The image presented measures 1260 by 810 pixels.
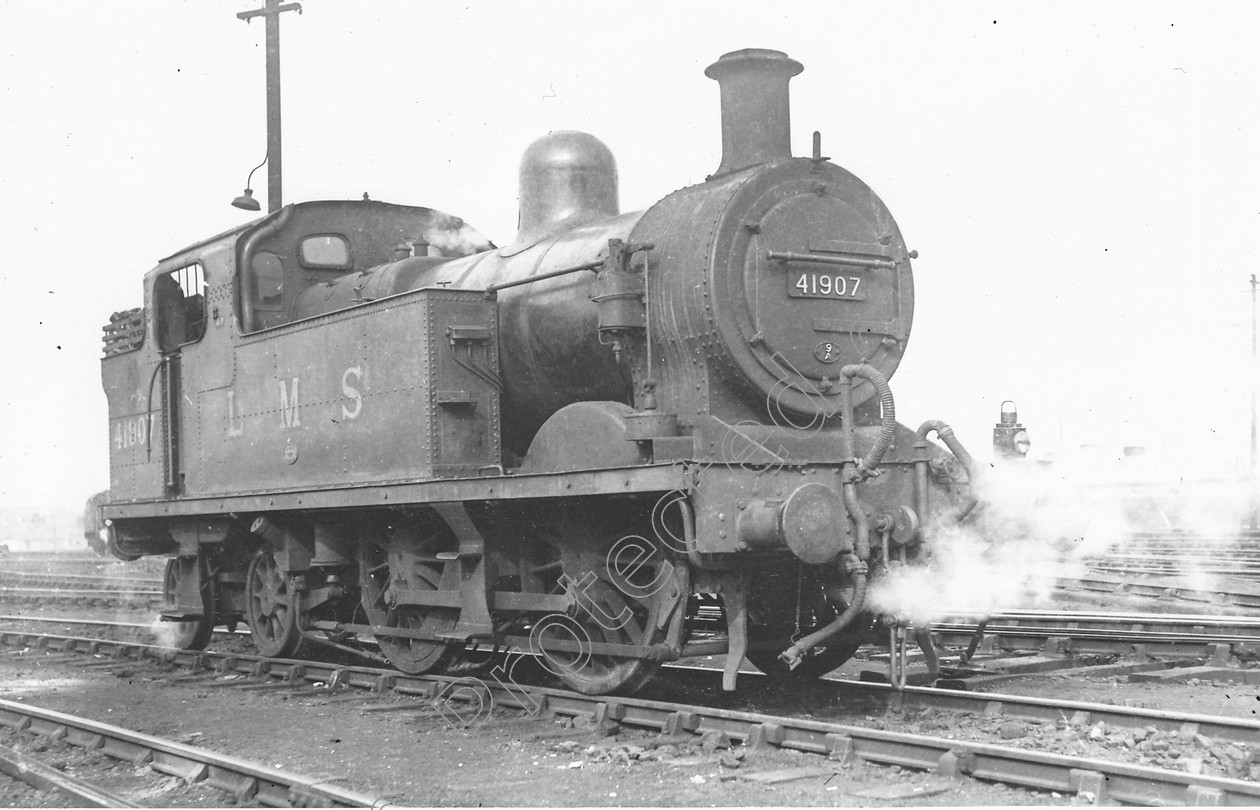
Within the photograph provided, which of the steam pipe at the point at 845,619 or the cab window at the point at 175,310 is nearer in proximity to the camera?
the steam pipe at the point at 845,619

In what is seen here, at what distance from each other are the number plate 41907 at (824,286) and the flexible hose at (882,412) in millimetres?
518

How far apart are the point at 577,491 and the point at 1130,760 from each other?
2.81 metres

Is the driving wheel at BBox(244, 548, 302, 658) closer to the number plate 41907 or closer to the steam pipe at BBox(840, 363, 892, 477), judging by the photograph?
the number plate 41907

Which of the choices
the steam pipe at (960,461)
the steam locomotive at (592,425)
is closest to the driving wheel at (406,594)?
the steam locomotive at (592,425)

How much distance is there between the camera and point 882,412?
6754mm

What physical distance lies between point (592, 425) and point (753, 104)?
194 centimetres

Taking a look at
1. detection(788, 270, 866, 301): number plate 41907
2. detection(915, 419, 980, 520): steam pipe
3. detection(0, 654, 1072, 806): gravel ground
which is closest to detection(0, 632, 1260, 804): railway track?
detection(0, 654, 1072, 806): gravel ground

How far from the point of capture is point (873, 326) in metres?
7.52

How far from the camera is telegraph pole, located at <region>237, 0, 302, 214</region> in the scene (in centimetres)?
1652

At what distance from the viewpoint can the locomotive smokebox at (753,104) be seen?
747 cm

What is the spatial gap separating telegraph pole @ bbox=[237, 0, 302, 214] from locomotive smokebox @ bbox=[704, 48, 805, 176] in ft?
32.6

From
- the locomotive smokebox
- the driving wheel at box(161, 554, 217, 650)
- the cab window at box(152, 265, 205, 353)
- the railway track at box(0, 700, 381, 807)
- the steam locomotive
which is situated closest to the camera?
the railway track at box(0, 700, 381, 807)

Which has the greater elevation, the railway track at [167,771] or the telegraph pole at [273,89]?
the telegraph pole at [273,89]

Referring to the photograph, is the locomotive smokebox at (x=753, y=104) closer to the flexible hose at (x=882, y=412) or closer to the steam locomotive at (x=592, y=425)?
the steam locomotive at (x=592, y=425)
